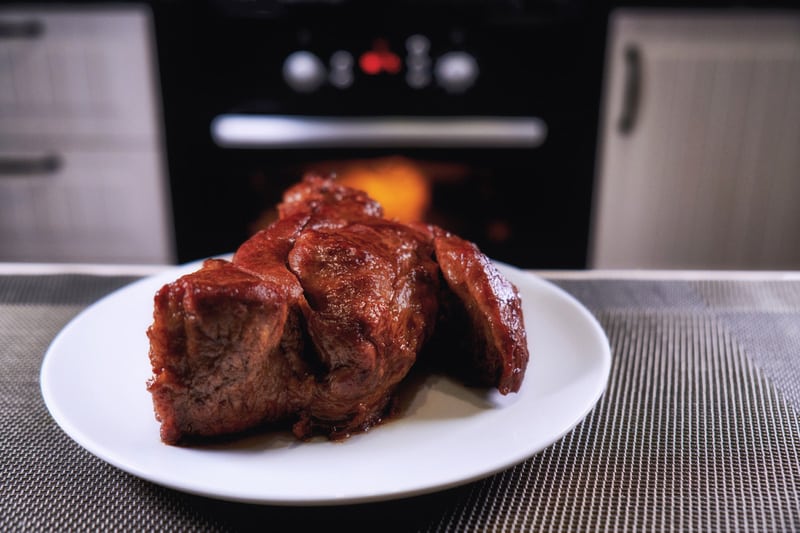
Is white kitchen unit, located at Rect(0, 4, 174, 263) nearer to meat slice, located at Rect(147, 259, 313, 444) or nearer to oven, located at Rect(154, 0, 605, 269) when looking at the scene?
oven, located at Rect(154, 0, 605, 269)

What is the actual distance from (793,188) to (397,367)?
2072mm

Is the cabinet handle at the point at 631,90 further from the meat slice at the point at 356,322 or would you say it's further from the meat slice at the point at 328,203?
the meat slice at the point at 356,322

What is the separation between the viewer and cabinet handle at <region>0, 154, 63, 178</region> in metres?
2.38

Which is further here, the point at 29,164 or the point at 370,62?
the point at 29,164

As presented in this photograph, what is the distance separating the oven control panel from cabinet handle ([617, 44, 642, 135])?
18.6 inches

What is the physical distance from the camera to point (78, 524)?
2.10 feet

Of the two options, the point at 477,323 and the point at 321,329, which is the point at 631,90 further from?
the point at 321,329

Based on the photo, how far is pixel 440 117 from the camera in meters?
2.18

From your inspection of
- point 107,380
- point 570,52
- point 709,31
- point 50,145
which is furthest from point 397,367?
point 50,145

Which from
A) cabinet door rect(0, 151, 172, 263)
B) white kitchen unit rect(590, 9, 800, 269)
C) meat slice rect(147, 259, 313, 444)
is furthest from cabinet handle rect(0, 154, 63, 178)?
meat slice rect(147, 259, 313, 444)

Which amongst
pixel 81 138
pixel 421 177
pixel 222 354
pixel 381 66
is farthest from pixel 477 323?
pixel 81 138

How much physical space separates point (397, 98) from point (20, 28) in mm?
1219

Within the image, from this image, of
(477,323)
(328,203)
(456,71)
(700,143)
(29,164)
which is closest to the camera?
(477,323)

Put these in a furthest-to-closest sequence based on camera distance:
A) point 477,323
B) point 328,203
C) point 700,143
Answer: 1. point 700,143
2. point 328,203
3. point 477,323
